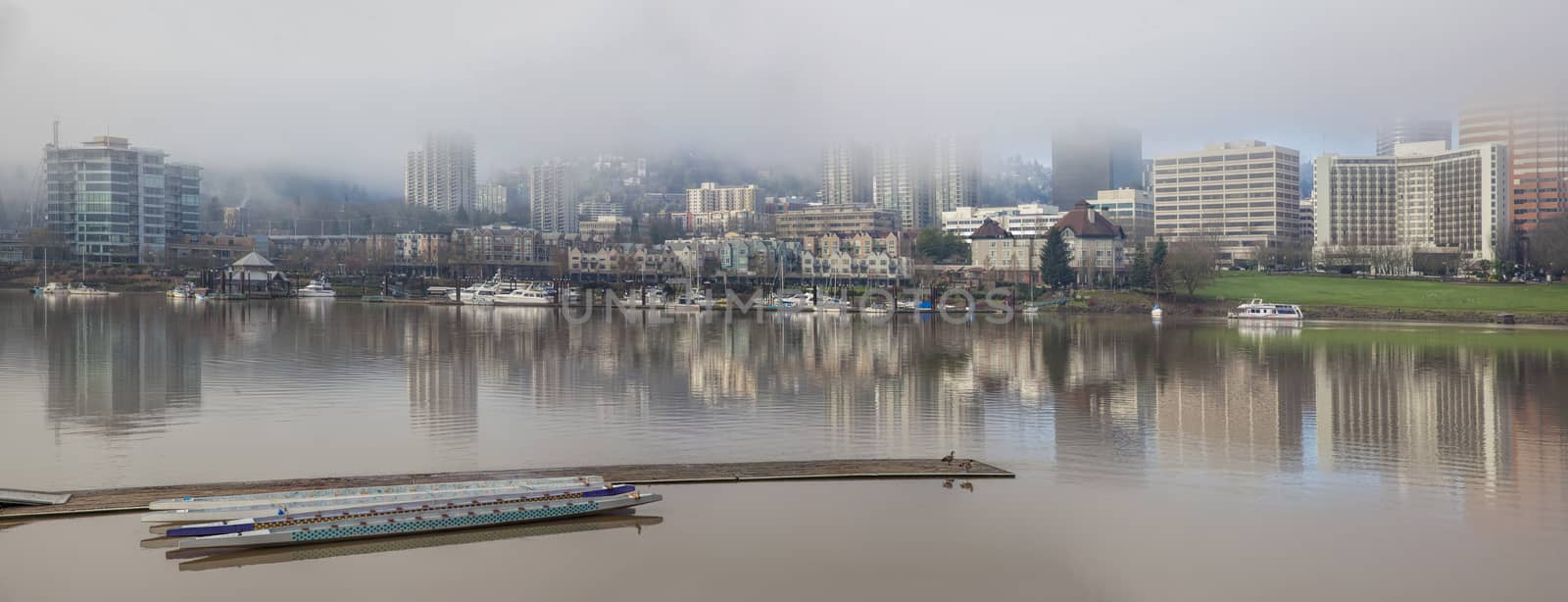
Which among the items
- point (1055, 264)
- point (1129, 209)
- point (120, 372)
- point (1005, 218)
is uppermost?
point (1129, 209)

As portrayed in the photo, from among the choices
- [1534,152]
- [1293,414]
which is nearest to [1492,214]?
[1534,152]

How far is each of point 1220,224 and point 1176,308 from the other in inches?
3018

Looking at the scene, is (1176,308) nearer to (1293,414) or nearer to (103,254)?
(1293,414)

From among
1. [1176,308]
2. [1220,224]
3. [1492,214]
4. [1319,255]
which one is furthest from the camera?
[1220,224]

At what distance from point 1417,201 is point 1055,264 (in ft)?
236

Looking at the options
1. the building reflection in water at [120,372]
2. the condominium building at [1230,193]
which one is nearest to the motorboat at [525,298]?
the building reflection in water at [120,372]

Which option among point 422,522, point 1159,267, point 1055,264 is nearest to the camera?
point 422,522

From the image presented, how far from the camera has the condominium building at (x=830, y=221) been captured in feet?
535

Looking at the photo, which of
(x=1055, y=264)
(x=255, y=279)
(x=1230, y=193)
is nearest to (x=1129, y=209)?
(x=1230, y=193)

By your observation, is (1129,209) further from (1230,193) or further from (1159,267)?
(1159,267)

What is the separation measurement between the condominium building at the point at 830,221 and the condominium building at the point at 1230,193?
3755 cm

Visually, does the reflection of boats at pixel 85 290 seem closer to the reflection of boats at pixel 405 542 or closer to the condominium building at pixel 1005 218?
the reflection of boats at pixel 405 542

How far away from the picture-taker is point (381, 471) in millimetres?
15539

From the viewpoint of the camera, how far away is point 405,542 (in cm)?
1217
